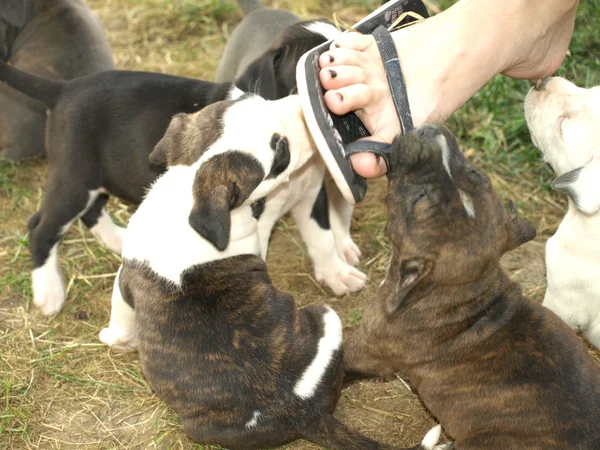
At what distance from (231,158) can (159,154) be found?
21.6 inches

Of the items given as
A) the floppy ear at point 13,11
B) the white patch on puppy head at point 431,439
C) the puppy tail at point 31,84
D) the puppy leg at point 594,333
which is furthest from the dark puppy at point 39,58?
the puppy leg at point 594,333

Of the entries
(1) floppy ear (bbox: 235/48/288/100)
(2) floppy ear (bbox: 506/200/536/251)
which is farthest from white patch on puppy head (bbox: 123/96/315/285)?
(2) floppy ear (bbox: 506/200/536/251)

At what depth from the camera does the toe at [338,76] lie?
14.3 ft

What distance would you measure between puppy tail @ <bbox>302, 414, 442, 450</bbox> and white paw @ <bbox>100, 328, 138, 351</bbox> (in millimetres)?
1426

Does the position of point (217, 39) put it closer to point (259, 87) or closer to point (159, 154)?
point (259, 87)

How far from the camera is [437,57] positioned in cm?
452

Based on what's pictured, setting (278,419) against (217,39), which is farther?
(217,39)

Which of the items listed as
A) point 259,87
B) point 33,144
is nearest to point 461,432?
point 259,87

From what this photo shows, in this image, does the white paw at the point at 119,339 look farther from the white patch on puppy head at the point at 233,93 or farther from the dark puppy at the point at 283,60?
the dark puppy at the point at 283,60

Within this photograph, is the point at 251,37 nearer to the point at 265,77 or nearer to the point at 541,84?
the point at 265,77

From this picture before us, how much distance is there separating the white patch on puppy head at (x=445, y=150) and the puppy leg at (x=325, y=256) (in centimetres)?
155

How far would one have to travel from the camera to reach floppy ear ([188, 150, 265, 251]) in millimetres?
3783

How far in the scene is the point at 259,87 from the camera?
195 inches

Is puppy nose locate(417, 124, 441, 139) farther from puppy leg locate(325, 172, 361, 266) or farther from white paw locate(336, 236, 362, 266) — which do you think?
white paw locate(336, 236, 362, 266)
